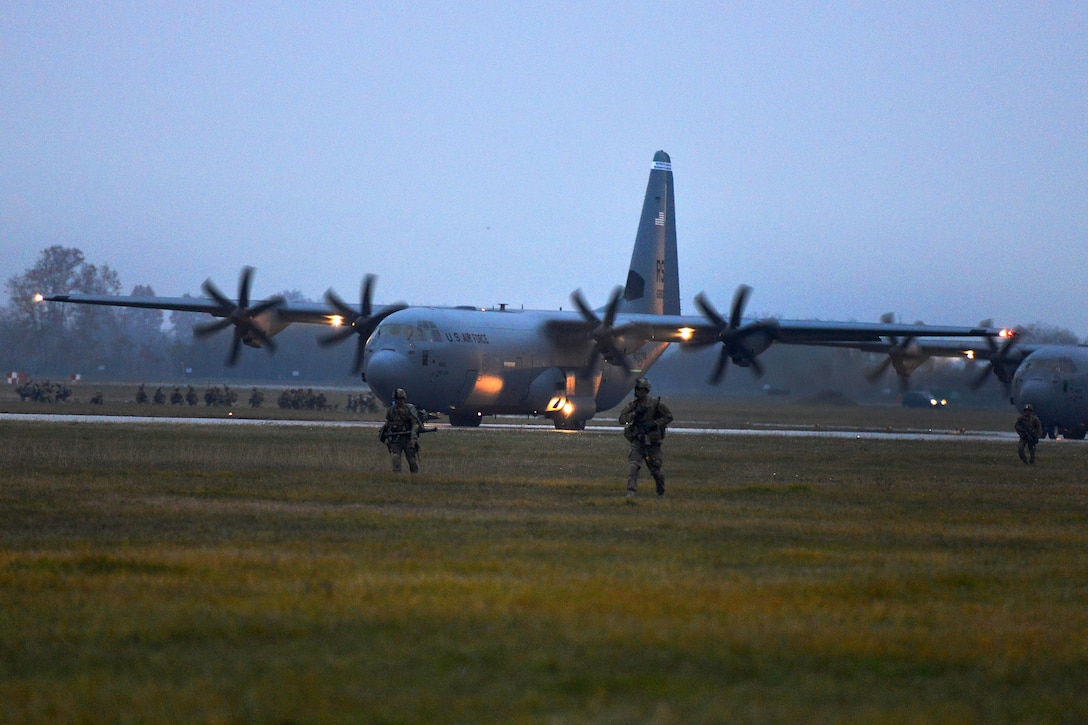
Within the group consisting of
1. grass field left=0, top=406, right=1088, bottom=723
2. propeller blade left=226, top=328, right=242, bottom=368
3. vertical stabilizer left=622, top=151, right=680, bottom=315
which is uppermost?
vertical stabilizer left=622, top=151, right=680, bottom=315

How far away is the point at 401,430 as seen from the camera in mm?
24750

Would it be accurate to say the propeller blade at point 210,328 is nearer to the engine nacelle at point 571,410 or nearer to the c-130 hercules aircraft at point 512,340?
the c-130 hercules aircraft at point 512,340

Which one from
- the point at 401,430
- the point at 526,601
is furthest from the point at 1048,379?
the point at 526,601

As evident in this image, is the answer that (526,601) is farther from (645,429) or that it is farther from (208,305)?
(208,305)

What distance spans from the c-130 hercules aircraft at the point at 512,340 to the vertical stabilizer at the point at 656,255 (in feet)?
10.1

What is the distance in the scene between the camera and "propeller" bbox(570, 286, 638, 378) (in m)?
44.9

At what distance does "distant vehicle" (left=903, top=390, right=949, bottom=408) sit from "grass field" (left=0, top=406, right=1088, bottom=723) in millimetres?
76070

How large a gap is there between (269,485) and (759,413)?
174 ft

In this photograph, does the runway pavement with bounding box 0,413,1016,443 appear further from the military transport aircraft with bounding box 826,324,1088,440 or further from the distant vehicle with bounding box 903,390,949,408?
the distant vehicle with bounding box 903,390,949,408

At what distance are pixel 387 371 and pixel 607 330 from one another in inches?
332

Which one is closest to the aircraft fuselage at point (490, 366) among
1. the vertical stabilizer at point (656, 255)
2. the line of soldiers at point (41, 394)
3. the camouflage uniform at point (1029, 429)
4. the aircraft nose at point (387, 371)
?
the aircraft nose at point (387, 371)

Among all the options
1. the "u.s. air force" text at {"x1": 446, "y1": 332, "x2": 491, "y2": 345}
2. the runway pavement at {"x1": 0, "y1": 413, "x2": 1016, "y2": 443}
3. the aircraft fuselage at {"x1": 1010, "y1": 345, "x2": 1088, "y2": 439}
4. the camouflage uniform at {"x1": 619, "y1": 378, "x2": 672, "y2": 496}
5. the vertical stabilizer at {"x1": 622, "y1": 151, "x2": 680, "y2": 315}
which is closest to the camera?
the camouflage uniform at {"x1": 619, "y1": 378, "x2": 672, "y2": 496}

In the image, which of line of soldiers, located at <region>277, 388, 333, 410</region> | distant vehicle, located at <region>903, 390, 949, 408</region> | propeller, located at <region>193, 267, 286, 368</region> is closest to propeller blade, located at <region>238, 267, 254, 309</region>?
propeller, located at <region>193, 267, 286, 368</region>

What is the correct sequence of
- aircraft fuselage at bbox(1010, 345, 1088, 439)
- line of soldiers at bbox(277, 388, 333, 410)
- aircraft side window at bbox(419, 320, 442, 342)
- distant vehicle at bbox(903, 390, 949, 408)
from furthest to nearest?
distant vehicle at bbox(903, 390, 949, 408) < line of soldiers at bbox(277, 388, 333, 410) < aircraft fuselage at bbox(1010, 345, 1088, 439) < aircraft side window at bbox(419, 320, 442, 342)
